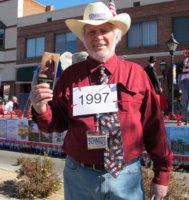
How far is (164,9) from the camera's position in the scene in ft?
79.8

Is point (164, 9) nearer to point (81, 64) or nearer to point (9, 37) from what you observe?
point (9, 37)

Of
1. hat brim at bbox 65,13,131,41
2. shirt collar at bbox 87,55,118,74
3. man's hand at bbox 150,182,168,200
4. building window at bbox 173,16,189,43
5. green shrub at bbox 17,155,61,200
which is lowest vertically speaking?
green shrub at bbox 17,155,61,200

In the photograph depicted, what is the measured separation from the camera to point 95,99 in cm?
251

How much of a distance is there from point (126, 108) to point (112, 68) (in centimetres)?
29

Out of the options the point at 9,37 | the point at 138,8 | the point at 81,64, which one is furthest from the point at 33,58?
the point at 81,64

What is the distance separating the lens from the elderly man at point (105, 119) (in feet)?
7.86

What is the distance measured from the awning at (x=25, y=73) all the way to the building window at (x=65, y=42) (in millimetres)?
2958

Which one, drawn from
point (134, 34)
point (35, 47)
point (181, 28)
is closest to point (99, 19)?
point (181, 28)

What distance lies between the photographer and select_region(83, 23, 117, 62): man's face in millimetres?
2486

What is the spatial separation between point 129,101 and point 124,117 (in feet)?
0.36

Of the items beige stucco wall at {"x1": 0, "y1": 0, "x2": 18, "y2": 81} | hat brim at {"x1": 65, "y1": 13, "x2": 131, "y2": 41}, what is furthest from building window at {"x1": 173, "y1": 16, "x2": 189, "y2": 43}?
hat brim at {"x1": 65, "y1": 13, "x2": 131, "y2": 41}

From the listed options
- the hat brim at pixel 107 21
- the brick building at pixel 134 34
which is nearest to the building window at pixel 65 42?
the brick building at pixel 134 34

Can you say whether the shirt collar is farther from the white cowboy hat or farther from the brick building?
the brick building

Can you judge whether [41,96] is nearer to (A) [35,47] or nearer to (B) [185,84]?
(B) [185,84]
